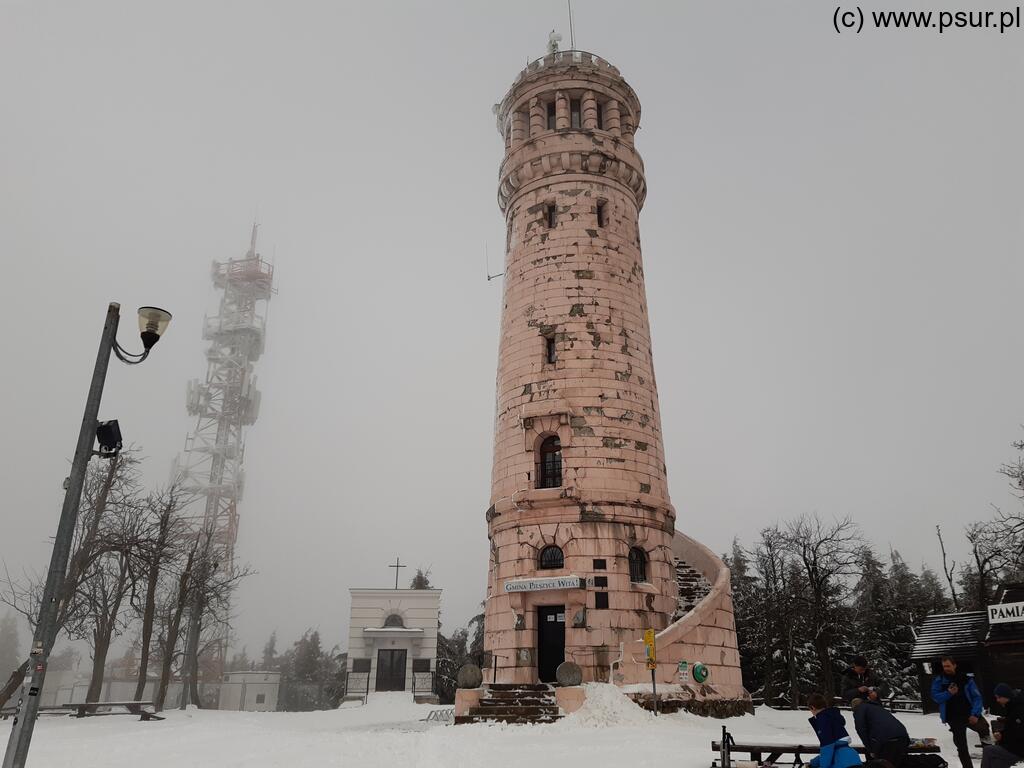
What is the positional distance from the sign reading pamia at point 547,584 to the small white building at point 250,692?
1372 inches

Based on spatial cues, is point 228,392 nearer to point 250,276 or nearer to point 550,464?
point 250,276

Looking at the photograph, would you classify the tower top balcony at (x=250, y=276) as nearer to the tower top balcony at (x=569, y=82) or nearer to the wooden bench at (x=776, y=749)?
the tower top balcony at (x=569, y=82)

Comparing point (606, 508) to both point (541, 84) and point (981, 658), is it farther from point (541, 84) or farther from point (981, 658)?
point (541, 84)

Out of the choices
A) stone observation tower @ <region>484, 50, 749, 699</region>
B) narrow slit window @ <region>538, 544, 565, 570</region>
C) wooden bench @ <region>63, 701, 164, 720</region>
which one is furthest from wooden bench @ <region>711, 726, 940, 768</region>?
wooden bench @ <region>63, 701, 164, 720</region>

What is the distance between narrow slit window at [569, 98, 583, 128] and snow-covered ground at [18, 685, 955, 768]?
19.7 metres

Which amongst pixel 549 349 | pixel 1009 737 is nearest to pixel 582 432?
pixel 549 349

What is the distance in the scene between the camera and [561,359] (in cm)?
2373

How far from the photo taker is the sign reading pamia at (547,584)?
20797mm

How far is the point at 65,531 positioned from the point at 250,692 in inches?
1882

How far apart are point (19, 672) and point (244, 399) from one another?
A: 2097 inches

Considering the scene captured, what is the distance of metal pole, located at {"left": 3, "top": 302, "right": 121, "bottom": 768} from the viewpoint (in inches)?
291

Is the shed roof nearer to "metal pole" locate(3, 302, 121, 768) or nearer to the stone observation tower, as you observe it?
the stone observation tower

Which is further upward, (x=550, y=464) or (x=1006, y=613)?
(x=550, y=464)

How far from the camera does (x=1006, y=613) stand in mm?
19281
